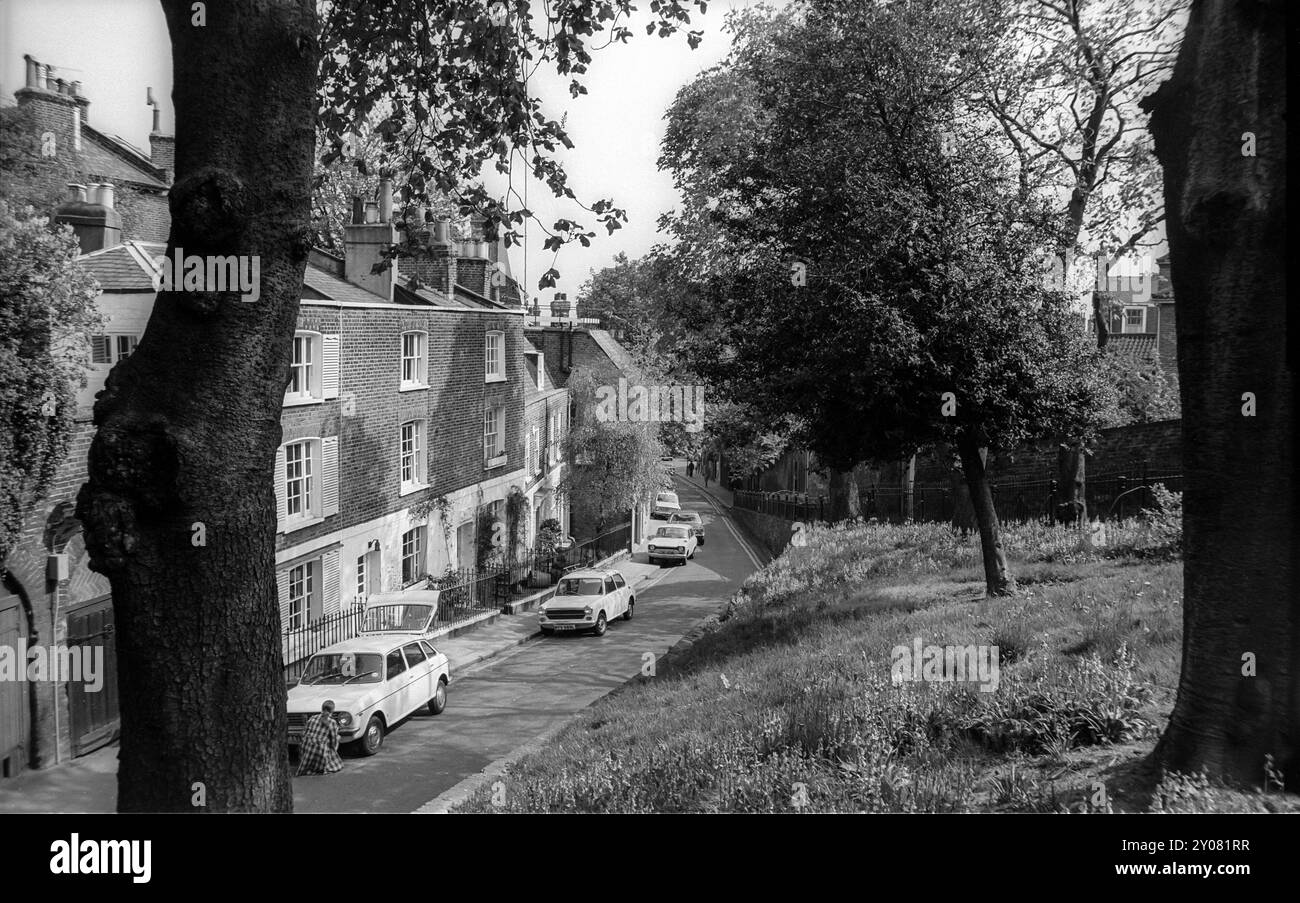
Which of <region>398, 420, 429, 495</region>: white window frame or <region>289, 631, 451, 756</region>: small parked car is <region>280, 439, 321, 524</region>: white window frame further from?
<region>289, 631, 451, 756</region>: small parked car

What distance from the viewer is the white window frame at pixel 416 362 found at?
1031 inches

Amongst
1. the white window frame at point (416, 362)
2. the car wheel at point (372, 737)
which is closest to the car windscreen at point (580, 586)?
the white window frame at point (416, 362)

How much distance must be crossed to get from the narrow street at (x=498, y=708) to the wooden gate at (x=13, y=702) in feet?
13.1

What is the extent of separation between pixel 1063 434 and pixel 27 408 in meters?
14.4

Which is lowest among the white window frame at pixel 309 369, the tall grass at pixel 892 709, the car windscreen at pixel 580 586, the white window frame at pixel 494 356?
the car windscreen at pixel 580 586

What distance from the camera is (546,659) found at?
2314 centimetres

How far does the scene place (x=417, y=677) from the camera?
16.8m

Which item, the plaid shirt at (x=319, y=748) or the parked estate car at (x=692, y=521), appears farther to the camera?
the parked estate car at (x=692, y=521)

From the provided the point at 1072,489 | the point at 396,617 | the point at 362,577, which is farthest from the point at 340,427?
the point at 1072,489

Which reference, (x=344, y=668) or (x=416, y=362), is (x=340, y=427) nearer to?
(x=416, y=362)

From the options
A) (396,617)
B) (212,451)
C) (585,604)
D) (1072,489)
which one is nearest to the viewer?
(212,451)

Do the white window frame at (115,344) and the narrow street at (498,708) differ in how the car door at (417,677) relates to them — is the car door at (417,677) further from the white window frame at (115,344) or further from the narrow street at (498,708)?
the white window frame at (115,344)

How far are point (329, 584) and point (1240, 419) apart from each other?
2070 cm

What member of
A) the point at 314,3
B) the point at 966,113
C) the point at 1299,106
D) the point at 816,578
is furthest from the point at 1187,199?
the point at 816,578
